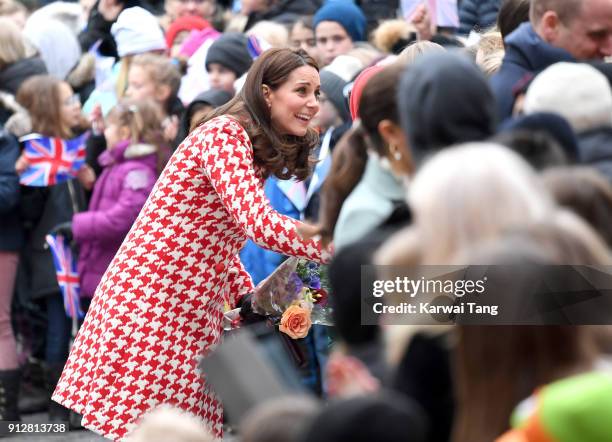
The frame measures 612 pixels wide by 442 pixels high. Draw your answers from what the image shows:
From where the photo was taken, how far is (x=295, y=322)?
5.19m

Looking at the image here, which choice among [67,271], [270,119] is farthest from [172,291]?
[67,271]

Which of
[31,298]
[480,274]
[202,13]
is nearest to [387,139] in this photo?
[480,274]

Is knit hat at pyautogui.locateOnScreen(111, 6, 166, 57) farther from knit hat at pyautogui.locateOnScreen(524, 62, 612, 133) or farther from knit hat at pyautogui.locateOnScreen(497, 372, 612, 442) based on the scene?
knit hat at pyautogui.locateOnScreen(497, 372, 612, 442)

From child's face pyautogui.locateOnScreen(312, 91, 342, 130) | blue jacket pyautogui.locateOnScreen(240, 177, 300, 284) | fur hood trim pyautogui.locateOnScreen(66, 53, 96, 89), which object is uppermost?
child's face pyautogui.locateOnScreen(312, 91, 342, 130)

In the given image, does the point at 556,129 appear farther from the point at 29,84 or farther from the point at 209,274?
the point at 29,84

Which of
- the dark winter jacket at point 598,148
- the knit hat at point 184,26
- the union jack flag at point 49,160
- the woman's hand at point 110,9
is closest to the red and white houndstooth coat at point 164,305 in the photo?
the dark winter jacket at point 598,148

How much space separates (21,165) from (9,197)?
202mm

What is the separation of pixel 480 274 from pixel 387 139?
1.04m

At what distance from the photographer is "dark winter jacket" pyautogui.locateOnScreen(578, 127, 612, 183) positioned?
3.89 meters

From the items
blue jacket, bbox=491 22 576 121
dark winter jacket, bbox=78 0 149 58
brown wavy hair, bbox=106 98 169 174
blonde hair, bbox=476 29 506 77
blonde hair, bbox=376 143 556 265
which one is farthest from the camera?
dark winter jacket, bbox=78 0 149 58

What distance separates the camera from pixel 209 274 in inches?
205

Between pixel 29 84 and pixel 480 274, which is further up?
pixel 480 274

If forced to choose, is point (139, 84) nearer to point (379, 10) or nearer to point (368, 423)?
point (379, 10)

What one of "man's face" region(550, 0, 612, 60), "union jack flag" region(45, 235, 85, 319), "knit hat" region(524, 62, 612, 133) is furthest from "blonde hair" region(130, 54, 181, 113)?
"knit hat" region(524, 62, 612, 133)
